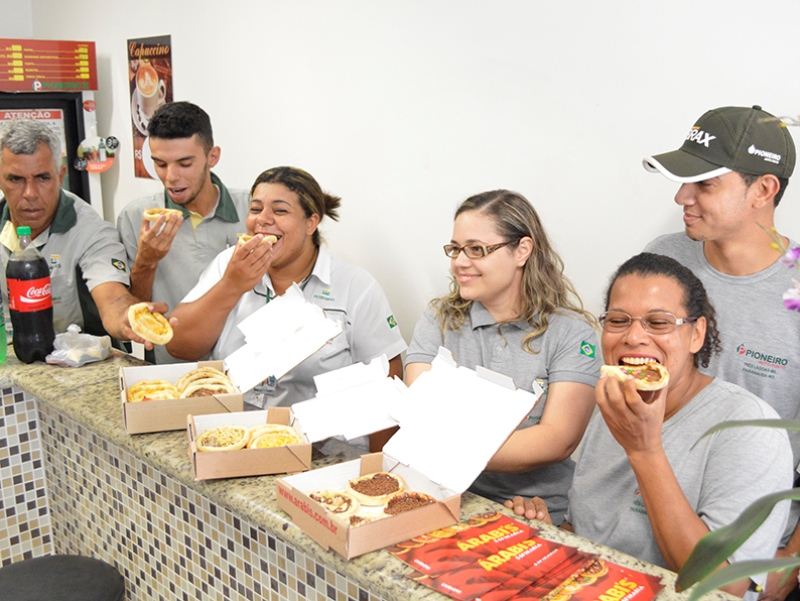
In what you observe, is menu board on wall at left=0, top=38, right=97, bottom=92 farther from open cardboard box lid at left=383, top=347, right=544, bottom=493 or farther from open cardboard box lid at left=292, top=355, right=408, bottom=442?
open cardboard box lid at left=383, top=347, right=544, bottom=493

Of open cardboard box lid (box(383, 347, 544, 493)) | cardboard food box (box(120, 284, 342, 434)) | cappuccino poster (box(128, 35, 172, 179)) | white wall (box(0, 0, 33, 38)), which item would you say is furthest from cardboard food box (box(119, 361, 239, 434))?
white wall (box(0, 0, 33, 38))

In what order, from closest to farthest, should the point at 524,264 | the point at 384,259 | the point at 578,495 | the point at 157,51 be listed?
1. the point at 578,495
2. the point at 524,264
3. the point at 384,259
4. the point at 157,51

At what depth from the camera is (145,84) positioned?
435cm

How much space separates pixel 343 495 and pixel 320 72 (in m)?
2.42

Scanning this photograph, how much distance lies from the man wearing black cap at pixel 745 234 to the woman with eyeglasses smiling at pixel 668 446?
32 cm

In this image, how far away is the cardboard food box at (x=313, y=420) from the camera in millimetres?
1484

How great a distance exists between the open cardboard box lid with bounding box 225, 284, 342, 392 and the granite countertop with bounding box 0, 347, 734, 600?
0.66 ft

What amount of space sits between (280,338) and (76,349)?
2.57 ft

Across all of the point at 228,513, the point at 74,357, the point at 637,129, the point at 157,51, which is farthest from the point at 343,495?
the point at 157,51

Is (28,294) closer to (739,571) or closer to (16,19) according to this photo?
(739,571)

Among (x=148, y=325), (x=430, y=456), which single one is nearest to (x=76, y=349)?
(x=148, y=325)

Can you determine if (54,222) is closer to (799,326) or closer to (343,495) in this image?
(343,495)

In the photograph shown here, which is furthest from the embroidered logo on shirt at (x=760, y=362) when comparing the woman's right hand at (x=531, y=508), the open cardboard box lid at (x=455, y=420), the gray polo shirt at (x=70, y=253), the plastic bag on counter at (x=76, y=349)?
the gray polo shirt at (x=70, y=253)

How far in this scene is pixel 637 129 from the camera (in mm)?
2350
